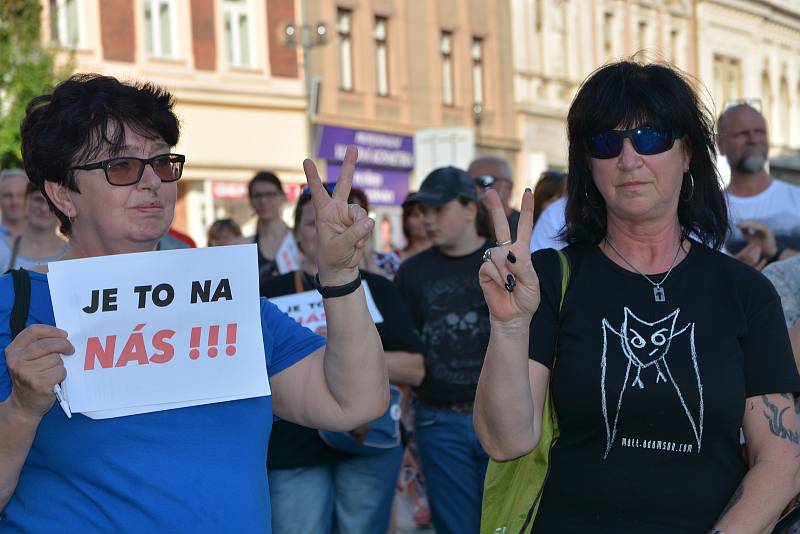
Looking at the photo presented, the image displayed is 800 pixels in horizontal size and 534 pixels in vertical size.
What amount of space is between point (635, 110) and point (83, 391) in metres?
1.56

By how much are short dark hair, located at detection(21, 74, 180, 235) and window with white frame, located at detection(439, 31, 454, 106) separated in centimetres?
2889

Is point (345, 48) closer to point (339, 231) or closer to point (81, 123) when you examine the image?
point (81, 123)

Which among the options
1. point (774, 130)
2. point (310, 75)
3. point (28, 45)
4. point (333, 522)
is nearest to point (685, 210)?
point (333, 522)

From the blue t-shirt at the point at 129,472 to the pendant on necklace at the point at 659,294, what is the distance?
1.09m

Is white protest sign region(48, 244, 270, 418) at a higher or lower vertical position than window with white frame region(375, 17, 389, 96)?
lower

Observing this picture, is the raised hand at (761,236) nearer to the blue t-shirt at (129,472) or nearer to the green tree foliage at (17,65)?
the blue t-shirt at (129,472)

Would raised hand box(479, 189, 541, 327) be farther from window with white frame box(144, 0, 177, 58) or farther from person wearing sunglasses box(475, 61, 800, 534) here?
window with white frame box(144, 0, 177, 58)

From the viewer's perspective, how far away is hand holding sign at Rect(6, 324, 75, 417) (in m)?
2.84

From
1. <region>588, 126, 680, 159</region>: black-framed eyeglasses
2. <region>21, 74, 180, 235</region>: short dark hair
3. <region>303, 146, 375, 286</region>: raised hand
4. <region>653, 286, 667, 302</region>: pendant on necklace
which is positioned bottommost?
<region>653, 286, 667, 302</region>: pendant on necklace

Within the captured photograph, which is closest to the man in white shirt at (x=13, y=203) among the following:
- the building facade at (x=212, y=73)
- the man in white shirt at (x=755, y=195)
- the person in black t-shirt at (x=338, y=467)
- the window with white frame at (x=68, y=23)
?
the person in black t-shirt at (x=338, y=467)

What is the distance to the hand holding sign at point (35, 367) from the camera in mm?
2840

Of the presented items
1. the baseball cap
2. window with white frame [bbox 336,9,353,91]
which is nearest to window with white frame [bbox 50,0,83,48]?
window with white frame [bbox 336,9,353,91]

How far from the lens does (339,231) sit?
Answer: 3105 mm

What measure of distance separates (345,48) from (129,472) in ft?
86.6
